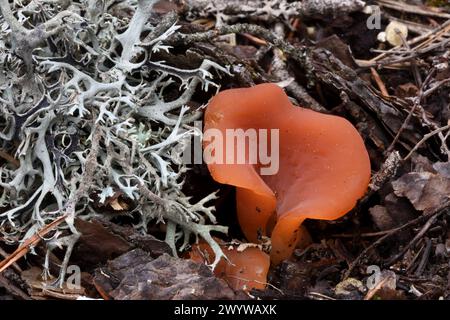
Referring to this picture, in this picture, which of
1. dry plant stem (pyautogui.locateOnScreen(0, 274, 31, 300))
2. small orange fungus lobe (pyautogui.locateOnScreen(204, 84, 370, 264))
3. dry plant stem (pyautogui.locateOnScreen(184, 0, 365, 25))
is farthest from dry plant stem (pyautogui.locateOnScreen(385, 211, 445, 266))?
dry plant stem (pyautogui.locateOnScreen(0, 274, 31, 300))

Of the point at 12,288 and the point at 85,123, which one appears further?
the point at 85,123

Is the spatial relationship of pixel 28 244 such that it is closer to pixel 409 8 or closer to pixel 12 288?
pixel 12 288

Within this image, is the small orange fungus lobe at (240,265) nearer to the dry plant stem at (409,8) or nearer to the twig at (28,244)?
the twig at (28,244)

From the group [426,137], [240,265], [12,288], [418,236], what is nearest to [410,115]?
[426,137]

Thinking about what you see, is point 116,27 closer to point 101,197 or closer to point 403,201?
point 101,197

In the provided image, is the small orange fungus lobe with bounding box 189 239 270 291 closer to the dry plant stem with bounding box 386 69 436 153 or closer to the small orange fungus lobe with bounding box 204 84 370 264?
the small orange fungus lobe with bounding box 204 84 370 264

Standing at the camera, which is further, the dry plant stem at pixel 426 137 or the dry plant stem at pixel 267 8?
the dry plant stem at pixel 267 8

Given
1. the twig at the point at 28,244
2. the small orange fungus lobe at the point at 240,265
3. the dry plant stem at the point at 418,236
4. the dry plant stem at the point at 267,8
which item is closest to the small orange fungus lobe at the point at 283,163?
the small orange fungus lobe at the point at 240,265
